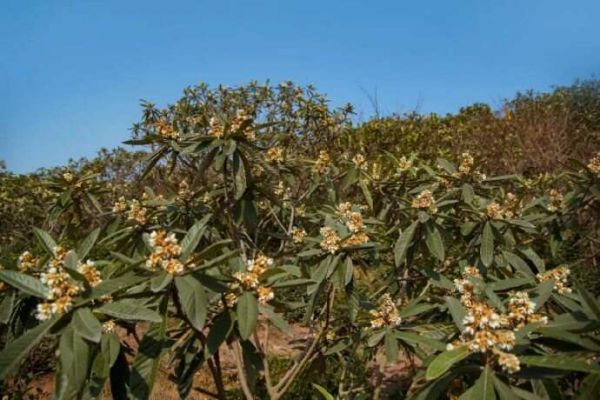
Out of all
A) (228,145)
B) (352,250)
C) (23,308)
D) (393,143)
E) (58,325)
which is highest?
(393,143)

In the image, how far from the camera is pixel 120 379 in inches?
61.7

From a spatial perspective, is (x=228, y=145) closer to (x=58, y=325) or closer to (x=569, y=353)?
(x=58, y=325)

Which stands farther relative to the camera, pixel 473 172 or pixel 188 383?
pixel 473 172

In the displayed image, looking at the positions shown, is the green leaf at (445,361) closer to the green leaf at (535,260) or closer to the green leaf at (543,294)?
Answer: the green leaf at (543,294)

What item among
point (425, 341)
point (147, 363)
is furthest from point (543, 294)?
point (147, 363)

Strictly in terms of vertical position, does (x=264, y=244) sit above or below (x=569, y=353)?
above

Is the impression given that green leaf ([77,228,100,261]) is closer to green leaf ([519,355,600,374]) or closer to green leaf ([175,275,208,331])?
green leaf ([175,275,208,331])

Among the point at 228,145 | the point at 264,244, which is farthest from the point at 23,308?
the point at 264,244

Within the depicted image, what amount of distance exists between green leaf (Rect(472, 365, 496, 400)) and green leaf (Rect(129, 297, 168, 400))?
0.88 meters

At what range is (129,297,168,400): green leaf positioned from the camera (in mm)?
1425

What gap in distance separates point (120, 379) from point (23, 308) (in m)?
0.54

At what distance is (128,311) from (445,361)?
0.85 meters

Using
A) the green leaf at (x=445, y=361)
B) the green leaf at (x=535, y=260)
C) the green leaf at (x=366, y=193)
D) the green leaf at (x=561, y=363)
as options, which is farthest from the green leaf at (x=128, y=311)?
the green leaf at (x=535, y=260)

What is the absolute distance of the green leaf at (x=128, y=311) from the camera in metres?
1.30
